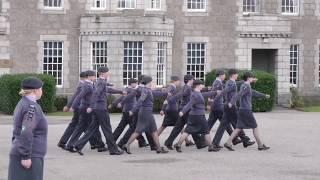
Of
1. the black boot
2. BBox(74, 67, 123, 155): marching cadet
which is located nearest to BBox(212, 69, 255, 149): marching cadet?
BBox(74, 67, 123, 155): marching cadet

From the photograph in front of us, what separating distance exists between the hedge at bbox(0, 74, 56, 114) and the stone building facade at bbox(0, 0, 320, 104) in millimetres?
2239

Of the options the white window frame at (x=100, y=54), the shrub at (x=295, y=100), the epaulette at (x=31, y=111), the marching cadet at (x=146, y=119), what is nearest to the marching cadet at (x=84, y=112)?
the marching cadet at (x=146, y=119)

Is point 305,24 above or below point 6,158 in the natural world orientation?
above

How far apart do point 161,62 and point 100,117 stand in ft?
53.3

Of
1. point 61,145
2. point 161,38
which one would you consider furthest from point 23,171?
point 161,38

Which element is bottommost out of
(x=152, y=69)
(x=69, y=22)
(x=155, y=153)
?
(x=155, y=153)

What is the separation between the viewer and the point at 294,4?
115 feet

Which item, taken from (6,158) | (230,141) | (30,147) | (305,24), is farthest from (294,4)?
(30,147)

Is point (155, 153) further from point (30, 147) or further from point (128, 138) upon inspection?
point (30, 147)

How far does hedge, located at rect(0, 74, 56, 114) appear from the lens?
1130 inches

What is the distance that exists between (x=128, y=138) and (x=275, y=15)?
18.3 meters

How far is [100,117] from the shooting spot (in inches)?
627

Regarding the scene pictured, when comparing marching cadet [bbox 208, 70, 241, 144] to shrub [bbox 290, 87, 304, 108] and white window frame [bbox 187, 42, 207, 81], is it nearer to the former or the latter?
white window frame [bbox 187, 42, 207, 81]

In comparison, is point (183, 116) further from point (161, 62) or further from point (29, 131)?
point (161, 62)
